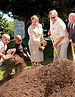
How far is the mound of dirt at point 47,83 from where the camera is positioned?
11.2 feet

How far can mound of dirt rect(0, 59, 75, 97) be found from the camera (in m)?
3.40

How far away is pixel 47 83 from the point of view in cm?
352

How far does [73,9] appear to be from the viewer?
40.1 feet

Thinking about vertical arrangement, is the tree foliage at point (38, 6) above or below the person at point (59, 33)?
above

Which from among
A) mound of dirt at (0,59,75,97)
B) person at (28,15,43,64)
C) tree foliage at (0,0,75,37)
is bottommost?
mound of dirt at (0,59,75,97)

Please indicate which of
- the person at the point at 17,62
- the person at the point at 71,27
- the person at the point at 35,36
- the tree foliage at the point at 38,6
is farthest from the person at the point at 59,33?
the tree foliage at the point at 38,6

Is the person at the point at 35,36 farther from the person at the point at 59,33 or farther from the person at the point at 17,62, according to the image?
the person at the point at 17,62

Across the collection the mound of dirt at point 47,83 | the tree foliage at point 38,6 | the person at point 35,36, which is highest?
the tree foliage at point 38,6

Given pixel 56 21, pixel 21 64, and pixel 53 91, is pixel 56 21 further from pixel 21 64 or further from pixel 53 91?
pixel 53 91

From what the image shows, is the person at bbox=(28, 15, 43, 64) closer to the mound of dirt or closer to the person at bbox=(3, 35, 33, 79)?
the person at bbox=(3, 35, 33, 79)

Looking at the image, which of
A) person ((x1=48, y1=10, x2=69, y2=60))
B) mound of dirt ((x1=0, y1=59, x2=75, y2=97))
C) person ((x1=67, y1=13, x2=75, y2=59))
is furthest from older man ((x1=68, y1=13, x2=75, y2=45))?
mound of dirt ((x1=0, y1=59, x2=75, y2=97))

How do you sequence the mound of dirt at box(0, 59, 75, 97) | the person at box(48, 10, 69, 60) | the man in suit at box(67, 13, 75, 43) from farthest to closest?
the person at box(48, 10, 69, 60) → the man in suit at box(67, 13, 75, 43) → the mound of dirt at box(0, 59, 75, 97)

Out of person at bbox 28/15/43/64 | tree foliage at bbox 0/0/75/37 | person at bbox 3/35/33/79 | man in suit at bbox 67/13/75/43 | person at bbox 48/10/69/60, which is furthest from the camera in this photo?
tree foliage at bbox 0/0/75/37

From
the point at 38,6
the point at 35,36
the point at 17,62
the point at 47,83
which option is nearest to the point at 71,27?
the point at 35,36
